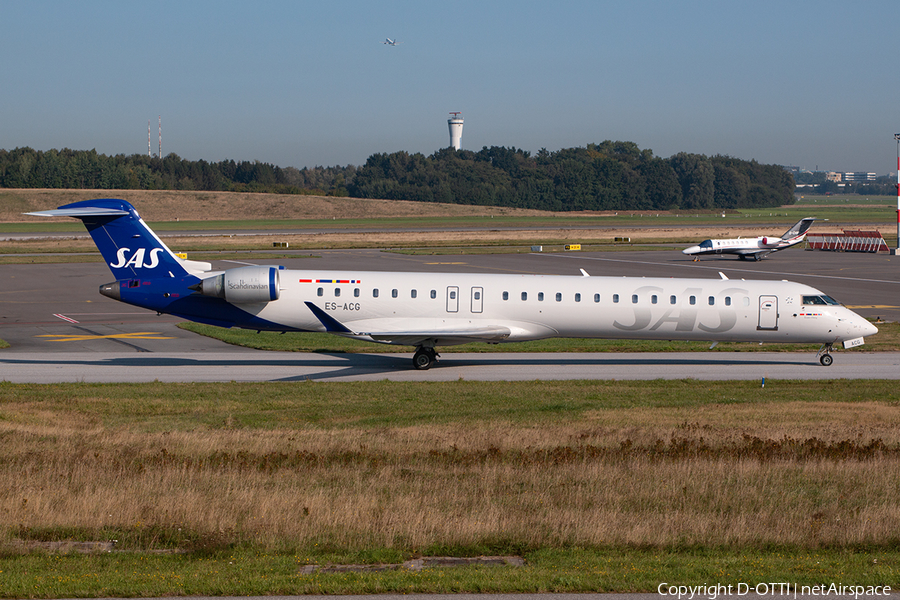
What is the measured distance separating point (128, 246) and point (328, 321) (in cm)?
743

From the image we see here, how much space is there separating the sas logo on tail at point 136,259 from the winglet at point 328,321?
5.47 metres

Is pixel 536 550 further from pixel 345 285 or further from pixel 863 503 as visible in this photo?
pixel 345 285

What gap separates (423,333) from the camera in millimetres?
28312

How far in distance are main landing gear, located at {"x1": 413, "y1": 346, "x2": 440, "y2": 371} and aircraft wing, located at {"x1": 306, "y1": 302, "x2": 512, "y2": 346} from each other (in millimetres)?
800

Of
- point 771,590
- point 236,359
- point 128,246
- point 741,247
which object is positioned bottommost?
point 236,359

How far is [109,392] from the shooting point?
24375 millimetres

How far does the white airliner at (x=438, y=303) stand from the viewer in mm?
28875

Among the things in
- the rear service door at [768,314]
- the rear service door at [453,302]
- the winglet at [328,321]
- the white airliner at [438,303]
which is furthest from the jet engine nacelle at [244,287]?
the rear service door at [768,314]

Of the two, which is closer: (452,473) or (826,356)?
(452,473)

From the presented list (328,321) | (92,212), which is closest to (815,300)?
(328,321)

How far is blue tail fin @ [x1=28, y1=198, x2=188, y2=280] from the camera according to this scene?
1150 inches

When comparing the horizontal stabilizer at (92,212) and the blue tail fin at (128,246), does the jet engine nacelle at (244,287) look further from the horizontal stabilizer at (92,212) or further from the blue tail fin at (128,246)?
the horizontal stabilizer at (92,212)

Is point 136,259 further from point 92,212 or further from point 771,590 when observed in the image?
point 771,590

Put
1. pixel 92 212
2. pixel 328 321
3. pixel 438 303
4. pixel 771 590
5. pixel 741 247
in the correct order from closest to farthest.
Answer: pixel 771 590, pixel 328 321, pixel 92 212, pixel 438 303, pixel 741 247
